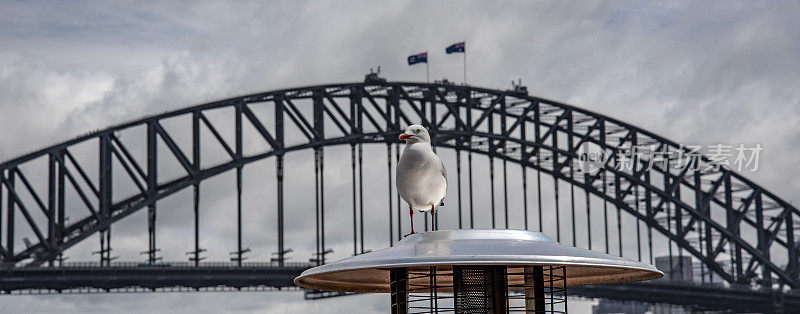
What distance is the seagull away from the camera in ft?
74.9

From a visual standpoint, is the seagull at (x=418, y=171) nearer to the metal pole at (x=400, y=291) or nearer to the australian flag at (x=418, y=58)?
the metal pole at (x=400, y=291)

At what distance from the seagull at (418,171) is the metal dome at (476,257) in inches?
29.7

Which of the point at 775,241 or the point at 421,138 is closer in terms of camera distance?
the point at 421,138

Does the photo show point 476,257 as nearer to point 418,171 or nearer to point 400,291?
point 400,291

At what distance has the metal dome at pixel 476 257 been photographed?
21.0 m

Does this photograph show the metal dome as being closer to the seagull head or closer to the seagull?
the seagull

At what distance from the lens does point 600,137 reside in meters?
110

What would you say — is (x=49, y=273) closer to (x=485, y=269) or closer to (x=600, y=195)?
(x=600, y=195)

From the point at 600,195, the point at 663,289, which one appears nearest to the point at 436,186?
the point at 600,195

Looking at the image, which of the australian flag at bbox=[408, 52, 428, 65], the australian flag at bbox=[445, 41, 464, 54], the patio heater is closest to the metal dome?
the patio heater

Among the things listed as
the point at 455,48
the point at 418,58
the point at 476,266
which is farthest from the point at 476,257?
the point at 455,48

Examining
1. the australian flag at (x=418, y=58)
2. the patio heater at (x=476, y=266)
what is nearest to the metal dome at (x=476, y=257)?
the patio heater at (x=476, y=266)

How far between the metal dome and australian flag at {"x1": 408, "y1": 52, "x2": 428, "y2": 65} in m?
70.6

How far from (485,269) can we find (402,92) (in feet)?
258
